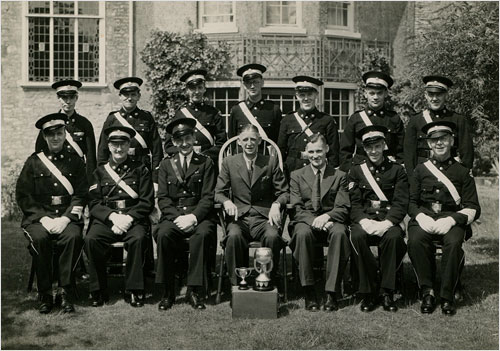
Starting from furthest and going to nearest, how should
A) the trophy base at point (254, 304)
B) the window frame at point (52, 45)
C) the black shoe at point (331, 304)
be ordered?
the window frame at point (52, 45)
the black shoe at point (331, 304)
the trophy base at point (254, 304)

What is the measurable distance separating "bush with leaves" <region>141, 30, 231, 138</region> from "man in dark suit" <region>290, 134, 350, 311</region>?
9111 millimetres

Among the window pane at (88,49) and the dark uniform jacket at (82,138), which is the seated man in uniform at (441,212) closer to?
the dark uniform jacket at (82,138)

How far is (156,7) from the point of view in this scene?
15.9m

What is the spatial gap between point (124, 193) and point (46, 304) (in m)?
1.36

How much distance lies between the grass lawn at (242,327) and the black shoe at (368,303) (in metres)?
0.08

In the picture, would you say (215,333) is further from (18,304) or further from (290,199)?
(18,304)

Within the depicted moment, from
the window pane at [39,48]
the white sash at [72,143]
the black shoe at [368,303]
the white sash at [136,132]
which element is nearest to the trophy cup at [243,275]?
the black shoe at [368,303]

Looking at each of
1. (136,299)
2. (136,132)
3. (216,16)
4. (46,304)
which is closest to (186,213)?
(136,299)

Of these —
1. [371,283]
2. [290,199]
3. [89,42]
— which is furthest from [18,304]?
[89,42]

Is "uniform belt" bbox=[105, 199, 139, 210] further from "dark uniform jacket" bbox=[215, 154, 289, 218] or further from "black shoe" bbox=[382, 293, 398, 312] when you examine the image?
"black shoe" bbox=[382, 293, 398, 312]

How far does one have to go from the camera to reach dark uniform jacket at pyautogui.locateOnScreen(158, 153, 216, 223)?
6.50 metres

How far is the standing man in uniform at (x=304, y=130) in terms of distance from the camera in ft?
23.1

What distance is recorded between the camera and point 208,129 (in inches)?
299

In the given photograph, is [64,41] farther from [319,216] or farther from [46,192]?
[319,216]
